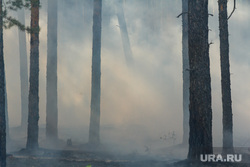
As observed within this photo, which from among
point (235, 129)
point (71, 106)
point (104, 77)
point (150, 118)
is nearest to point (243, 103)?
point (235, 129)

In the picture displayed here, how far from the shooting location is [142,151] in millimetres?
15672

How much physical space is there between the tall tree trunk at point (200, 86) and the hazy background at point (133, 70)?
14.9 meters

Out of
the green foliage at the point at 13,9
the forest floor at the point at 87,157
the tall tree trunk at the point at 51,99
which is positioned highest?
the green foliage at the point at 13,9

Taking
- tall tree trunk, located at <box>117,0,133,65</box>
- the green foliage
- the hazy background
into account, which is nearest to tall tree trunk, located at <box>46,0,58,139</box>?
the hazy background

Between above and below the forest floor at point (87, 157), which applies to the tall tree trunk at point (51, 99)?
above

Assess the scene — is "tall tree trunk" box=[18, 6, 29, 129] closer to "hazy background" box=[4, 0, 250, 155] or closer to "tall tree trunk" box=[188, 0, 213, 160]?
"hazy background" box=[4, 0, 250, 155]

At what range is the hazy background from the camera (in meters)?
25.8

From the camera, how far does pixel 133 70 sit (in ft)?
95.4

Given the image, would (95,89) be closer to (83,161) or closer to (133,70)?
(83,161)

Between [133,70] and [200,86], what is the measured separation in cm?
2086

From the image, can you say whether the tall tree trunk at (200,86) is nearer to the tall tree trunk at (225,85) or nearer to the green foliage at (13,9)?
the tall tree trunk at (225,85)

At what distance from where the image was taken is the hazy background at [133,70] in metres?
25.8

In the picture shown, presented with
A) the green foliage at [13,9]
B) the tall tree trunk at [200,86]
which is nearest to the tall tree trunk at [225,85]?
the tall tree trunk at [200,86]

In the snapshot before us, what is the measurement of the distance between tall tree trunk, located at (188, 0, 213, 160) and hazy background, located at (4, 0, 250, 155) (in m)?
14.9
